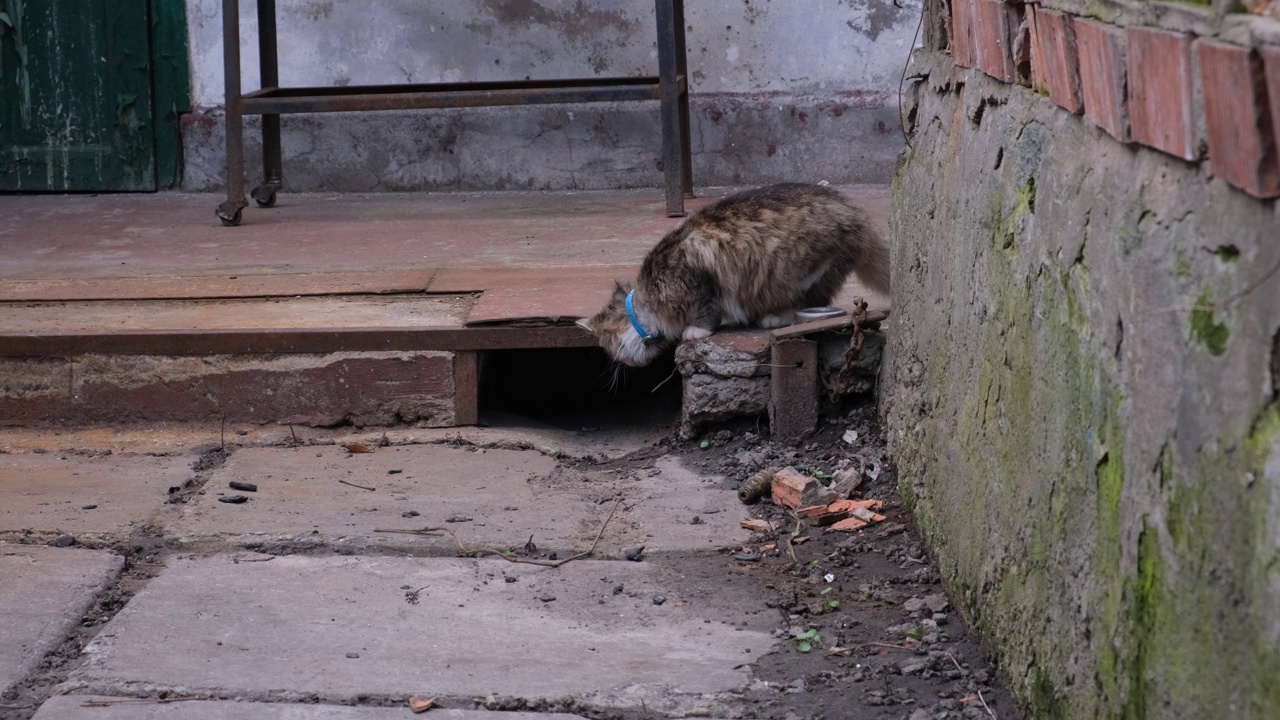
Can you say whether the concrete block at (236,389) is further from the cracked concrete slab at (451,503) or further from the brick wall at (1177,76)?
the brick wall at (1177,76)

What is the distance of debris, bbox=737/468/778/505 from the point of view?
3.63 meters

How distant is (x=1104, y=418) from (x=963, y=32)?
1.44 m

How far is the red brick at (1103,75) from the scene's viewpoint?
67.5 inches

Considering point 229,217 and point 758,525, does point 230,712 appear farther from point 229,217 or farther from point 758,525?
point 229,217

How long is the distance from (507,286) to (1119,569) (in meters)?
3.27

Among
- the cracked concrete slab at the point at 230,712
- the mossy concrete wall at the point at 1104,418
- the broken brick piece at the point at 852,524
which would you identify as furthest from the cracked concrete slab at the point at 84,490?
the mossy concrete wall at the point at 1104,418

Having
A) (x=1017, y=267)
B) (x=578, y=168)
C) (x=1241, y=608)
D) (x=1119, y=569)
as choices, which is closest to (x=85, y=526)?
(x=1017, y=267)

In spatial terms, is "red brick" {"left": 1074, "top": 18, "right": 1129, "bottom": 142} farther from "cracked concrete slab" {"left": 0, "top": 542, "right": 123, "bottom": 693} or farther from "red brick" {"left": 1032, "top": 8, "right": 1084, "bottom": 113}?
"cracked concrete slab" {"left": 0, "top": 542, "right": 123, "bottom": 693}

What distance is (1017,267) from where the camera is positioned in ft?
7.68

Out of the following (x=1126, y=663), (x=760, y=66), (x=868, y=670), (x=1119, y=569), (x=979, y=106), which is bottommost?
(x=868, y=670)

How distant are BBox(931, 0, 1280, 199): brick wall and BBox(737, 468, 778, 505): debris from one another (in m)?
1.64

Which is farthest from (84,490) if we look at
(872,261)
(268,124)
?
(268,124)

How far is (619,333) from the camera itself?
4.26m

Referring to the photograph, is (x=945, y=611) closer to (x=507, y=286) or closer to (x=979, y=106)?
A: (x=979, y=106)
